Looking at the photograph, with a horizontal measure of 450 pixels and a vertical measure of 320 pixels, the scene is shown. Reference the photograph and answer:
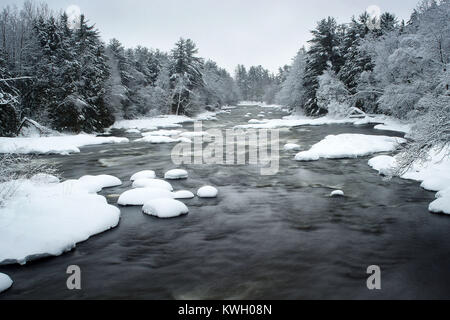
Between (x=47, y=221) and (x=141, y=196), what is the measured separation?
2861 millimetres

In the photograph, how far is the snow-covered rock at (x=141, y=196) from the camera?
9398mm

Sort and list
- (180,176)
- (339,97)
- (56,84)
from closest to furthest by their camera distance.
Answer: (180,176) < (56,84) < (339,97)

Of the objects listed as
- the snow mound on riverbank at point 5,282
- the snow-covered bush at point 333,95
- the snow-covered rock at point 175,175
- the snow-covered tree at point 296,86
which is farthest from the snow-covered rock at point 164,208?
the snow-covered tree at point 296,86

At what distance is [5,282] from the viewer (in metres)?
5.27

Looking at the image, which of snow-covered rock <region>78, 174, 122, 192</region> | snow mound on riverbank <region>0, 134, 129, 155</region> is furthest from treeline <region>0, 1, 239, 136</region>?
snow-covered rock <region>78, 174, 122, 192</region>

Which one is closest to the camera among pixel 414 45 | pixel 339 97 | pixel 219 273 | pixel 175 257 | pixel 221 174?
pixel 219 273

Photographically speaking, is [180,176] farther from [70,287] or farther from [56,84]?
[56,84]

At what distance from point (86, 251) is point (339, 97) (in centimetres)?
3403

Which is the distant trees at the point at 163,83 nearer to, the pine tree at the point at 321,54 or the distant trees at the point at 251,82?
the pine tree at the point at 321,54

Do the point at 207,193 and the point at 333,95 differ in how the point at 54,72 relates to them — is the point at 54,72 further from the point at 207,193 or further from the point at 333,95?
the point at 333,95

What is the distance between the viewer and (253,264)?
604cm

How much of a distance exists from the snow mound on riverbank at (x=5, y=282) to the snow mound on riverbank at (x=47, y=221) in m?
0.73

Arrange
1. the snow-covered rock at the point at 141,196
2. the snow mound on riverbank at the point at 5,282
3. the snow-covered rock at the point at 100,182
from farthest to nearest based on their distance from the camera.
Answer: the snow-covered rock at the point at 100,182 < the snow-covered rock at the point at 141,196 < the snow mound on riverbank at the point at 5,282
